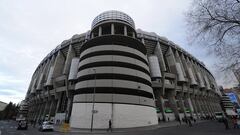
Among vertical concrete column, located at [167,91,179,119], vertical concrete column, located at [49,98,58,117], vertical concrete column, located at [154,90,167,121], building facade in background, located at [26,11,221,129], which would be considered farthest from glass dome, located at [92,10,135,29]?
vertical concrete column, located at [49,98,58,117]

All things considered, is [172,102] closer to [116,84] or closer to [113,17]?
[116,84]

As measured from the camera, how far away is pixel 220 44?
9.59 m

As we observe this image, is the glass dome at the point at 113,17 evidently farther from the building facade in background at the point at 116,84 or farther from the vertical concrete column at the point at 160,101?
the vertical concrete column at the point at 160,101

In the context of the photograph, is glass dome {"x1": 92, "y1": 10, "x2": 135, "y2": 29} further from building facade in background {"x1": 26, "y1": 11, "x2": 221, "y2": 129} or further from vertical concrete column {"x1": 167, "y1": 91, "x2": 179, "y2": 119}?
vertical concrete column {"x1": 167, "y1": 91, "x2": 179, "y2": 119}

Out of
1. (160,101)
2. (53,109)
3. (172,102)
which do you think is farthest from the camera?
(53,109)

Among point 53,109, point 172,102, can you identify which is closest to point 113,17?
point 172,102

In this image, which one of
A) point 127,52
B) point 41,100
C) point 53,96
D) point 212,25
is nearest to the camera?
point 212,25

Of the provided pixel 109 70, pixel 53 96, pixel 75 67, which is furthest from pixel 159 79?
pixel 53 96

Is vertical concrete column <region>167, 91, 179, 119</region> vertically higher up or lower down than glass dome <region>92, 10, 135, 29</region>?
lower down

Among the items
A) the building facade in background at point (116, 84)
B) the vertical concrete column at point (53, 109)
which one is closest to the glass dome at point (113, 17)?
the building facade in background at point (116, 84)

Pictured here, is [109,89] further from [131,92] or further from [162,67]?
[162,67]

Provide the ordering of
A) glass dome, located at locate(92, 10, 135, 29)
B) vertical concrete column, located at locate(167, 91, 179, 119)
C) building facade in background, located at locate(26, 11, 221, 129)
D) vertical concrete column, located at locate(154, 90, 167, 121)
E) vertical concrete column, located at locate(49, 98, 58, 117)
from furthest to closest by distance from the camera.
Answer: vertical concrete column, located at locate(49, 98, 58, 117), vertical concrete column, located at locate(167, 91, 179, 119), vertical concrete column, located at locate(154, 90, 167, 121), glass dome, located at locate(92, 10, 135, 29), building facade in background, located at locate(26, 11, 221, 129)

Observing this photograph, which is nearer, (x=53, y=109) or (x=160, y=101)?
(x=160, y=101)

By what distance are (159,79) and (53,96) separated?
44711 mm
